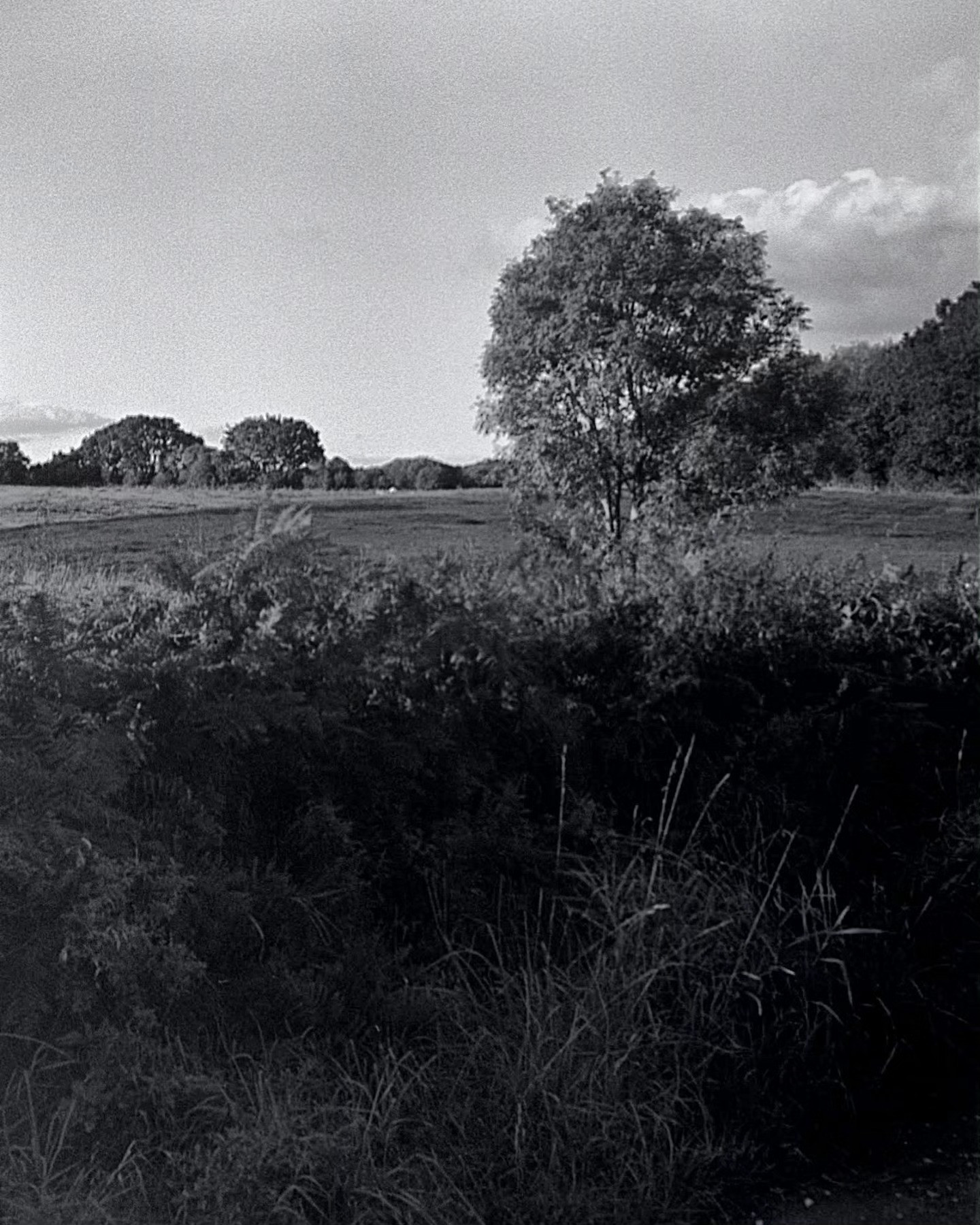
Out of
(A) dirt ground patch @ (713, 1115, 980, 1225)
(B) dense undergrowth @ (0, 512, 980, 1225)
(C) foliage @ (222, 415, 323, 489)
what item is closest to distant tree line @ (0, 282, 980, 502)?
(C) foliage @ (222, 415, 323, 489)

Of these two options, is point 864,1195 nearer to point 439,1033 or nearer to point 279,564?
point 439,1033

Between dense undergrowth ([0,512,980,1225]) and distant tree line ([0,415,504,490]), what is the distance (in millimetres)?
2093

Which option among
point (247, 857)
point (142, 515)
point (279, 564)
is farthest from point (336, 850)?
point (142, 515)

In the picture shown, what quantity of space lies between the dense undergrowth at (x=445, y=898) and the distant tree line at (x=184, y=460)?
209 cm

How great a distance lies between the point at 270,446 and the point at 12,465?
6.81 ft

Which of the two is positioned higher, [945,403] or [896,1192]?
[945,403]

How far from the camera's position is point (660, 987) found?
12.7ft

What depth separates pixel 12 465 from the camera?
8.47 metres

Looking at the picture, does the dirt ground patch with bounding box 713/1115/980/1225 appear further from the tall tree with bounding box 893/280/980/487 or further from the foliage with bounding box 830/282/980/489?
the tall tree with bounding box 893/280/980/487

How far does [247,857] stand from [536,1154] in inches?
49.7

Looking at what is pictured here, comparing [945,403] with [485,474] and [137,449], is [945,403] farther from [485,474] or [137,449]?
[137,449]

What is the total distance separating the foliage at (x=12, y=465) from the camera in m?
7.97

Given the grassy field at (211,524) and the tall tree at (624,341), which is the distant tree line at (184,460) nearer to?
the grassy field at (211,524)

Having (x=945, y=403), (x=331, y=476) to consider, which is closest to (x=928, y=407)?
(x=945, y=403)
